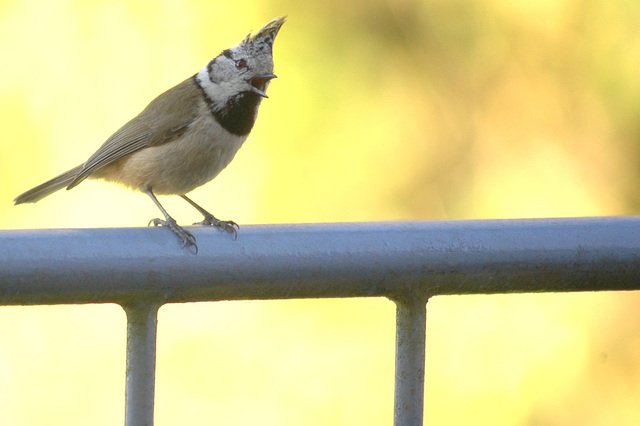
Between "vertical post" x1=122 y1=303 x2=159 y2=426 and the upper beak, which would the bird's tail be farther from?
"vertical post" x1=122 y1=303 x2=159 y2=426

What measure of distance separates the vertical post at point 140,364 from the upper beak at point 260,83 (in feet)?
6.62

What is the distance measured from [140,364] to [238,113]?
7.07 feet

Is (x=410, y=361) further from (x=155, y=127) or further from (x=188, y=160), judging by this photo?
(x=155, y=127)

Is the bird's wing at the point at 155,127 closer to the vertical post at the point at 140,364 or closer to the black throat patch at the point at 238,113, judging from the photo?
the black throat patch at the point at 238,113

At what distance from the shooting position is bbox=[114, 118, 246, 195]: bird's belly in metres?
3.53

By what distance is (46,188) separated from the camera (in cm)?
382

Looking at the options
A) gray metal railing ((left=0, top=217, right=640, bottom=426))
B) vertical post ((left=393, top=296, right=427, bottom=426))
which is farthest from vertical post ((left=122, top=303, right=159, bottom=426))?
vertical post ((left=393, top=296, right=427, bottom=426))

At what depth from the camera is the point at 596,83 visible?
5746 millimetres

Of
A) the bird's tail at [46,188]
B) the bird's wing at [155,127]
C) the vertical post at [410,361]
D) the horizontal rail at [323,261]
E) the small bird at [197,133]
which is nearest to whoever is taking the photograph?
the horizontal rail at [323,261]

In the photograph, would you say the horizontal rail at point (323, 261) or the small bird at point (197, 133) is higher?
the small bird at point (197, 133)

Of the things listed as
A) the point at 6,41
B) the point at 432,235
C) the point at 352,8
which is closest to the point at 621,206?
the point at 352,8

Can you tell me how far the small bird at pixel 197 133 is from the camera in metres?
3.51

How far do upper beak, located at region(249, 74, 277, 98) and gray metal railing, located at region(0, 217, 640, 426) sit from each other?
1.94 metres

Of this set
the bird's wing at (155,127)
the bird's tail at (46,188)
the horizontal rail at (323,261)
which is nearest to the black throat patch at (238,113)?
the bird's wing at (155,127)
